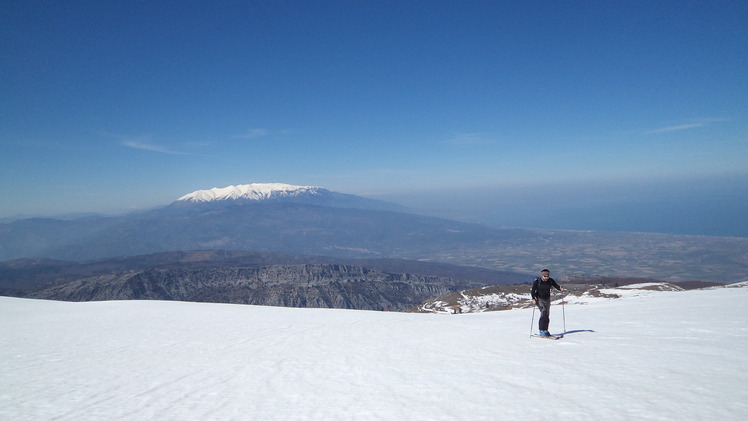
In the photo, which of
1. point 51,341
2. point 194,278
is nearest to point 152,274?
point 194,278

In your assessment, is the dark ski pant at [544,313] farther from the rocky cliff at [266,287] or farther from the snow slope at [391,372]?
the rocky cliff at [266,287]

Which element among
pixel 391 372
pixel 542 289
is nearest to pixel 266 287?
pixel 542 289

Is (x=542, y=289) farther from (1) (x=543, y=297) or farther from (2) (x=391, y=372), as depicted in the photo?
(2) (x=391, y=372)

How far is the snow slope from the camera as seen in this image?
5.61 meters

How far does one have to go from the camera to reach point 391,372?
7.75m

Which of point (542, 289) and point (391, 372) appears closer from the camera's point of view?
point (391, 372)

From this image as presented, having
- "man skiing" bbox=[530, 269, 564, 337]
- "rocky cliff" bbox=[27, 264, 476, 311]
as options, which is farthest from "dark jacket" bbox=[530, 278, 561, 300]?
"rocky cliff" bbox=[27, 264, 476, 311]

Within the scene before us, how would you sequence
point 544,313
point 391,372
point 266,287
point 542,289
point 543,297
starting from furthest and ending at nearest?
point 266,287
point 542,289
point 543,297
point 544,313
point 391,372

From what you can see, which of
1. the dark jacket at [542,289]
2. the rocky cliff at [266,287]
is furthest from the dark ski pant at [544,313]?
the rocky cliff at [266,287]

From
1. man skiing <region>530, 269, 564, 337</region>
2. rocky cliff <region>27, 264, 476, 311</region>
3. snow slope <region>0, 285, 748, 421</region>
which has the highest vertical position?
man skiing <region>530, 269, 564, 337</region>

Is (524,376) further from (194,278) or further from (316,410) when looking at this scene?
(194,278)

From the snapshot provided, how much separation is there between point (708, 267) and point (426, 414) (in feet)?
878

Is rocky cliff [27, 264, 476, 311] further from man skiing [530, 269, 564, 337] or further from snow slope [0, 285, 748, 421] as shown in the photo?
man skiing [530, 269, 564, 337]

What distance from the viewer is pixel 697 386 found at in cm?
581
